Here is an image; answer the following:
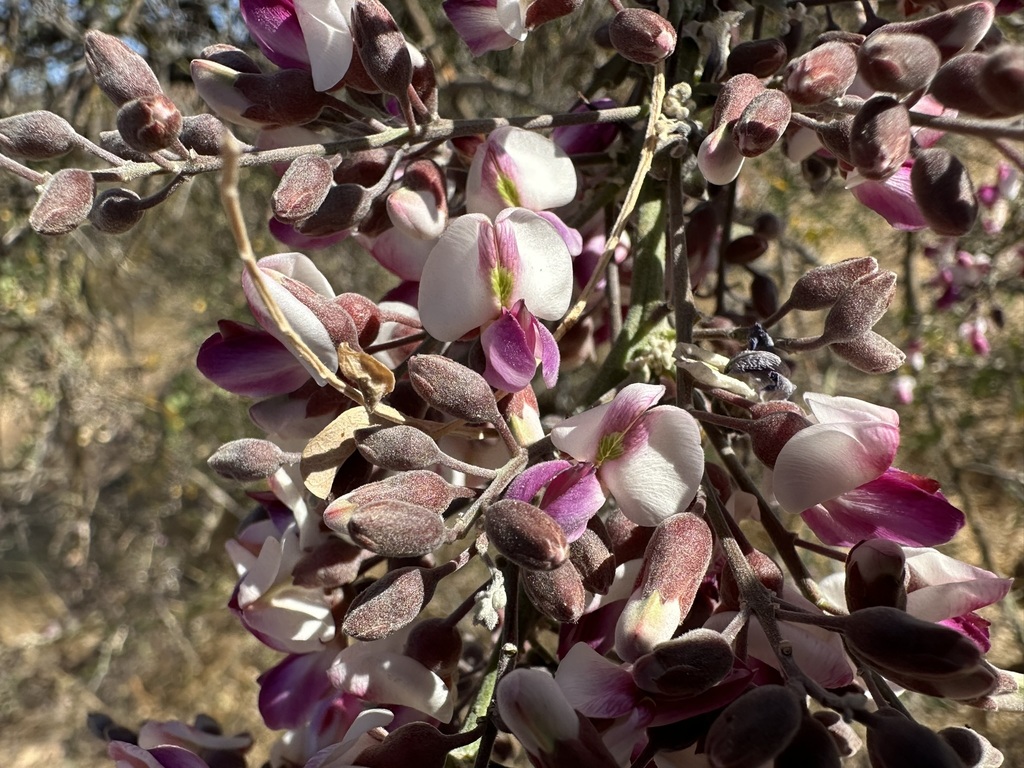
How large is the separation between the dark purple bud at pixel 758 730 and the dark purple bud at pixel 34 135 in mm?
542

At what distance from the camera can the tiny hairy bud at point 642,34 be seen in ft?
1.92

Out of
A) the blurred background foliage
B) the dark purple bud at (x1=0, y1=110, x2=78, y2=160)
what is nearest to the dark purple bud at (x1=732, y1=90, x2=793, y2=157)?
the dark purple bud at (x1=0, y1=110, x2=78, y2=160)

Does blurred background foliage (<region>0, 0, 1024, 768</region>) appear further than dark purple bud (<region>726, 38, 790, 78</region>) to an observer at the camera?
Yes

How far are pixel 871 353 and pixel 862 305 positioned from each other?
44 millimetres

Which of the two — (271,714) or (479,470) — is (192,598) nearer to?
(271,714)

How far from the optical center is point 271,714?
2.09 feet

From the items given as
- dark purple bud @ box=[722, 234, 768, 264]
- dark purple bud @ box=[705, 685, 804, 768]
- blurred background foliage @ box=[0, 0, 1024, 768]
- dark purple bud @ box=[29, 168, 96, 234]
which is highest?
dark purple bud @ box=[29, 168, 96, 234]

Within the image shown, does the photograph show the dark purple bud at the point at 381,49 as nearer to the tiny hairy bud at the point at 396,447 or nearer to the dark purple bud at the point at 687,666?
the tiny hairy bud at the point at 396,447

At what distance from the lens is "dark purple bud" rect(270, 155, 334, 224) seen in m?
0.52

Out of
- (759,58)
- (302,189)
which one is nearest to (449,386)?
(302,189)

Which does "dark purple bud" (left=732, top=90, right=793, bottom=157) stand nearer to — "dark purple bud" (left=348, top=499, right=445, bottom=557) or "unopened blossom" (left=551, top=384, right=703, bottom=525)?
"unopened blossom" (left=551, top=384, right=703, bottom=525)

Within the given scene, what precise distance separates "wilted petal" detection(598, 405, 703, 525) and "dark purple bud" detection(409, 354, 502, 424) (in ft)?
0.31

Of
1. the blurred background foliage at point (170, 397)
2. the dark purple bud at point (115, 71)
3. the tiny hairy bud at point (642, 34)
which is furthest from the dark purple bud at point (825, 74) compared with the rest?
the blurred background foliage at point (170, 397)

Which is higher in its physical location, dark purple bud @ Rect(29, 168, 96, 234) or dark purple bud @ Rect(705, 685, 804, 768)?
dark purple bud @ Rect(29, 168, 96, 234)
